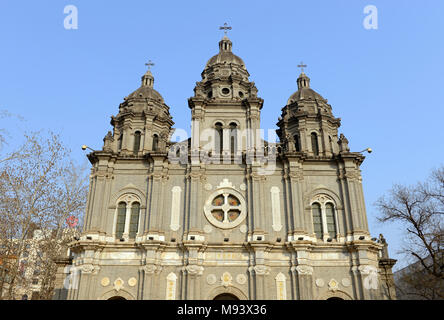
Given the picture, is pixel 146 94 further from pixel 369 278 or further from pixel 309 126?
pixel 369 278

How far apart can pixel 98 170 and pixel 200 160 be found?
6946 mm

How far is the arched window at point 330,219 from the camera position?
82.7 feet

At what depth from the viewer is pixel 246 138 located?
2795 centimetres

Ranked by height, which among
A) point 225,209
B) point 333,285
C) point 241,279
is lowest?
point 333,285

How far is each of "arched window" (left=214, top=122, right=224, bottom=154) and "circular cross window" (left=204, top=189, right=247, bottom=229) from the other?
3.43m

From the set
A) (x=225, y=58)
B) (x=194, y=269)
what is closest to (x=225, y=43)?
(x=225, y=58)

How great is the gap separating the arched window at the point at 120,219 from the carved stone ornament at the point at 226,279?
23.4ft

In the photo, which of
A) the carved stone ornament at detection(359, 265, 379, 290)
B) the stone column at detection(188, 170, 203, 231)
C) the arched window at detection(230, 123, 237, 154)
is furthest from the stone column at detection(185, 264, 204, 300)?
the carved stone ornament at detection(359, 265, 379, 290)

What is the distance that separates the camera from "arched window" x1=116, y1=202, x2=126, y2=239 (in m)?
25.0

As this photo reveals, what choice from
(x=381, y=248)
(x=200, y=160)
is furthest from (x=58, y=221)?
(x=381, y=248)

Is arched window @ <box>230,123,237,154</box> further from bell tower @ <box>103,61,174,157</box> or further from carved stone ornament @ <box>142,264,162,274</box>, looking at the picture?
carved stone ornament @ <box>142,264,162,274</box>

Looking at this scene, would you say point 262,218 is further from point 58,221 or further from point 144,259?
point 58,221

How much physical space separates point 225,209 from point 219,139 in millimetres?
5613

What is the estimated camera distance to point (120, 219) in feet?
83.3
